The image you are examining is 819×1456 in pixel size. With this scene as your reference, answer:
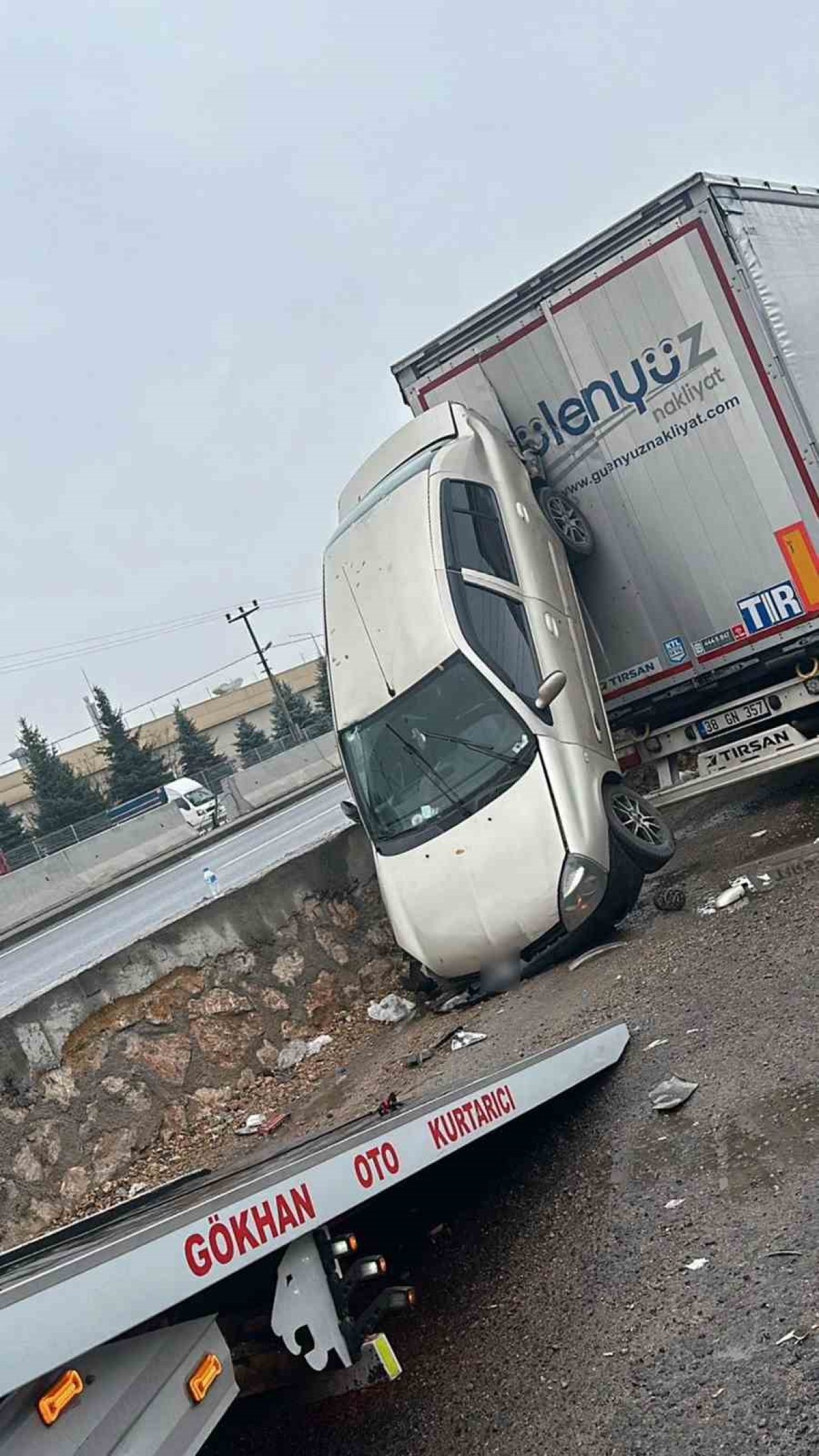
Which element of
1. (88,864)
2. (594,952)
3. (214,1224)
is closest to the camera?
(214,1224)

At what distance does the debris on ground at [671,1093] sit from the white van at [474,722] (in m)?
2.23

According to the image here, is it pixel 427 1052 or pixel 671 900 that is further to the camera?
pixel 671 900

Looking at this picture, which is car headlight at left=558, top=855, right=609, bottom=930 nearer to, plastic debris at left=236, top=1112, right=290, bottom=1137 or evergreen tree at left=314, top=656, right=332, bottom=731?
plastic debris at left=236, top=1112, right=290, bottom=1137

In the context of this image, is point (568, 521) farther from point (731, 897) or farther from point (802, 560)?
point (731, 897)

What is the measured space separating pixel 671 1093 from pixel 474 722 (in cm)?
331

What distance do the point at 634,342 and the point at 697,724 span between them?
110 inches

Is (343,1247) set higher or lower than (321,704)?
lower

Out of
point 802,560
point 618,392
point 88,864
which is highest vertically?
point 618,392

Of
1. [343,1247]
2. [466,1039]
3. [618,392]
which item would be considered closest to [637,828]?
[466,1039]

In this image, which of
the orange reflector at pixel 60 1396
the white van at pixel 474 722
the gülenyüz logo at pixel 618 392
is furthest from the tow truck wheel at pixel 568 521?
the orange reflector at pixel 60 1396

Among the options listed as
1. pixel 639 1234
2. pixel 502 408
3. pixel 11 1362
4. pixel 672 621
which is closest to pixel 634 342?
pixel 502 408

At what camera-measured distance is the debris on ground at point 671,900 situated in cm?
776

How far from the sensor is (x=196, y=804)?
3781cm

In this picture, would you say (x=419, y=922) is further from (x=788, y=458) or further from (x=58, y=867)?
(x=58, y=867)
